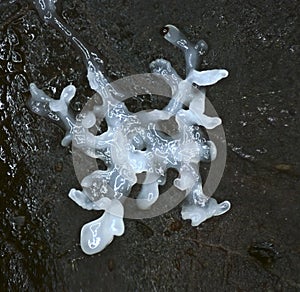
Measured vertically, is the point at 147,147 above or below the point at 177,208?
above

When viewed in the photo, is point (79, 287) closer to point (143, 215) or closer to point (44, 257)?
point (44, 257)

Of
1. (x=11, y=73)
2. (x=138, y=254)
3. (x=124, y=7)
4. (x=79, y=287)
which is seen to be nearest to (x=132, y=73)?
(x=124, y=7)

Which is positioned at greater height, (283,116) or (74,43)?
(74,43)
